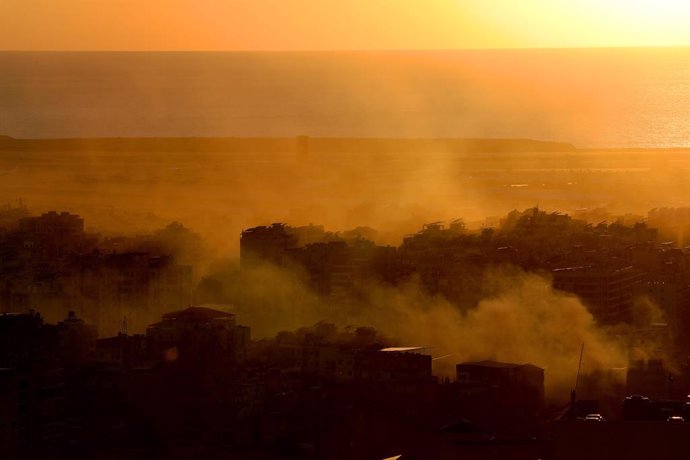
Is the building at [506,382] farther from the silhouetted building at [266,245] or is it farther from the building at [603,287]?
the silhouetted building at [266,245]

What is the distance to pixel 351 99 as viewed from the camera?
55500 millimetres

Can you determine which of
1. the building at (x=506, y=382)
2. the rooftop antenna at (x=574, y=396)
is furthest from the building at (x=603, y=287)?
the building at (x=506, y=382)

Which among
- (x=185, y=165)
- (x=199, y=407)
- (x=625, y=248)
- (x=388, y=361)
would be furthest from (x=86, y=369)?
Result: (x=185, y=165)

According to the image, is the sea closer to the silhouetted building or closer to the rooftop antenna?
the silhouetted building

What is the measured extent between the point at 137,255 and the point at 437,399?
555 centimetres

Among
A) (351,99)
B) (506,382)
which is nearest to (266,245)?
(506,382)

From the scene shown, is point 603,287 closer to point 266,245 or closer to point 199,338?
point 266,245

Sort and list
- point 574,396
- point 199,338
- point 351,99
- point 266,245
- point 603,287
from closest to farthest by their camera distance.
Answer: point 574,396
point 199,338
point 603,287
point 266,245
point 351,99

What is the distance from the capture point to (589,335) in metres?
12.2

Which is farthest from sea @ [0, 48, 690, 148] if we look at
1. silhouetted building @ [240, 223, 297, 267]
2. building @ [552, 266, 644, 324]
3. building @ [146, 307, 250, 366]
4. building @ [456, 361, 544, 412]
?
building @ [456, 361, 544, 412]

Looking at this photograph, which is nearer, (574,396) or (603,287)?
(574,396)

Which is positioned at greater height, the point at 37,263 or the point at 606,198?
the point at 606,198

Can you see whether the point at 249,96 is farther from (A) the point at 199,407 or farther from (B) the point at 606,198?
(A) the point at 199,407

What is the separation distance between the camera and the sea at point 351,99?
42.9 m
